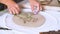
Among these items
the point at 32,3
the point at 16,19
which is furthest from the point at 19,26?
the point at 32,3

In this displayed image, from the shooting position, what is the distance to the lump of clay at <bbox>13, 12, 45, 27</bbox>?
1.88ft

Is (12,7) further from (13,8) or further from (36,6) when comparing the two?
(36,6)

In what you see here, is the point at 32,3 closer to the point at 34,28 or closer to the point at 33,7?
the point at 33,7

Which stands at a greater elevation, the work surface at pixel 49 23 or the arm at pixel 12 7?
the arm at pixel 12 7

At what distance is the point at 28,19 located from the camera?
0.59 meters

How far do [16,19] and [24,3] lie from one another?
0.42ft

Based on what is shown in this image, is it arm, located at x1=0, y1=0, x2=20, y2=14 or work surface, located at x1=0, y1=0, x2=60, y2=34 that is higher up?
arm, located at x1=0, y1=0, x2=20, y2=14

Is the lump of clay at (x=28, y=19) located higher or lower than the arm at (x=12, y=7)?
lower

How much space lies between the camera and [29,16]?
2.01ft

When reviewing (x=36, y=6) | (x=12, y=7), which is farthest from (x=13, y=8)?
(x=36, y=6)

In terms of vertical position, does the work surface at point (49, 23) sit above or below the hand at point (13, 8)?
below

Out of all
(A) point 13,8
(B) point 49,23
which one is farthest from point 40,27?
(A) point 13,8

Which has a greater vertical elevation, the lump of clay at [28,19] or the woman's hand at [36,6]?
the woman's hand at [36,6]

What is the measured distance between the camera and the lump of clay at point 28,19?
573 mm
